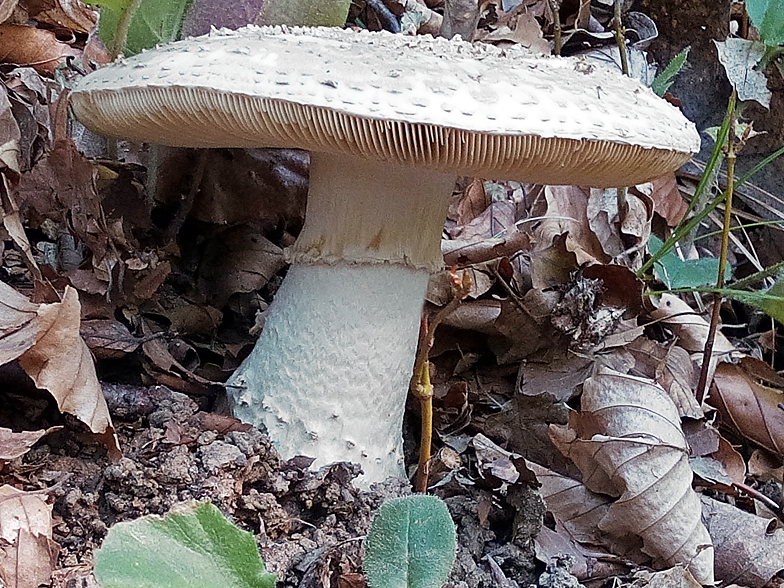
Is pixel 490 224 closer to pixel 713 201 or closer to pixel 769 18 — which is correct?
pixel 713 201

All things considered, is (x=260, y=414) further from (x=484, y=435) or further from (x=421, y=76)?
(x=421, y=76)

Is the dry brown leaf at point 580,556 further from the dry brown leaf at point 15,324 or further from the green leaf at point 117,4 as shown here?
the green leaf at point 117,4

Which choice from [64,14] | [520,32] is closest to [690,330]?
[520,32]

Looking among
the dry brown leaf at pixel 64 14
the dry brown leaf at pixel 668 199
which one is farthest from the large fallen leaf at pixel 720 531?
the dry brown leaf at pixel 64 14

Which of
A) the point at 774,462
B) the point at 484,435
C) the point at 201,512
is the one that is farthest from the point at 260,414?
the point at 774,462

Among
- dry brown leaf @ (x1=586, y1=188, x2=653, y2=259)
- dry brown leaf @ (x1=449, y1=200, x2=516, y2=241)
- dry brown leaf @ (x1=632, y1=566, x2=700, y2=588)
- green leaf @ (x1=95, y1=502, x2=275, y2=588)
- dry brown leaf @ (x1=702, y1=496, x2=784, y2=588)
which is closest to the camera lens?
green leaf @ (x1=95, y1=502, x2=275, y2=588)

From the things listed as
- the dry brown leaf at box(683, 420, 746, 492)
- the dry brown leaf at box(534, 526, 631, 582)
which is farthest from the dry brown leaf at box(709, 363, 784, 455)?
the dry brown leaf at box(534, 526, 631, 582)

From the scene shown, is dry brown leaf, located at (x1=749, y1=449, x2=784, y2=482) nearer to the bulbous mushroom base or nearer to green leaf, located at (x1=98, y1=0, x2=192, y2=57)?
the bulbous mushroom base
